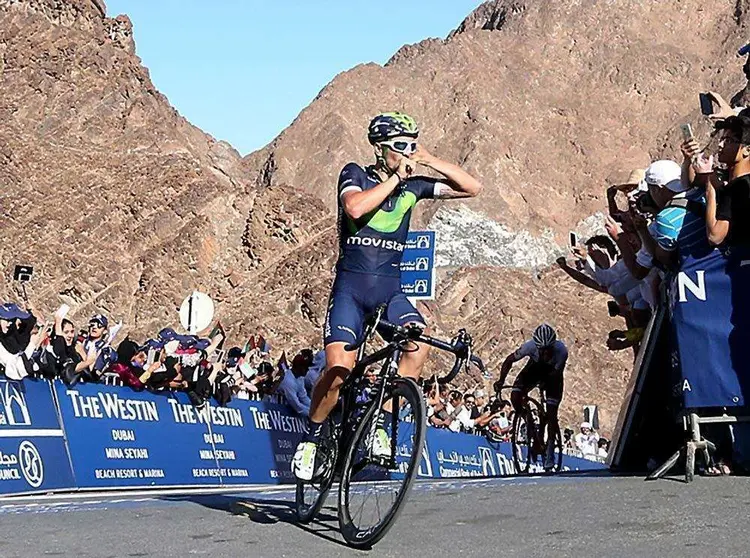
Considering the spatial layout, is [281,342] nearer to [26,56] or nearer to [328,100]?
[26,56]

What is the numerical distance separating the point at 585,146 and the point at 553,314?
6442cm

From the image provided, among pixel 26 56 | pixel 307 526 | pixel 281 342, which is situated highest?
pixel 26 56

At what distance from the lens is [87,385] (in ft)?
45.0

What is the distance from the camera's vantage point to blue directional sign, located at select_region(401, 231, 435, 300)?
18797 mm

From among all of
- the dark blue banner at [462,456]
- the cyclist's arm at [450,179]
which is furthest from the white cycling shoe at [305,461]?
the dark blue banner at [462,456]

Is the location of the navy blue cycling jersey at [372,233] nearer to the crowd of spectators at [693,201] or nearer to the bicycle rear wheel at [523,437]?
the crowd of spectators at [693,201]

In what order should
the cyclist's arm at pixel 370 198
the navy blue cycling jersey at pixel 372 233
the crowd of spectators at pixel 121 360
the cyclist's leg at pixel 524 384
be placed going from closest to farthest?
the cyclist's arm at pixel 370 198
the navy blue cycling jersey at pixel 372 233
the crowd of spectators at pixel 121 360
the cyclist's leg at pixel 524 384

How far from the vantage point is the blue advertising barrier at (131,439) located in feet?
41.2

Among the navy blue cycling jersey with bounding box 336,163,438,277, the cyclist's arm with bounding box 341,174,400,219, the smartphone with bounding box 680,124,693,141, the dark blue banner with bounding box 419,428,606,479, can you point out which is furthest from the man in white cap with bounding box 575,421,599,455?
the cyclist's arm with bounding box 341,174,400,219

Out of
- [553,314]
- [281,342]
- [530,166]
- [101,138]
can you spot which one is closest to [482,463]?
[281,342]

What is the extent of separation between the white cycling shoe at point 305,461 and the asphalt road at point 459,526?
272 millimetres

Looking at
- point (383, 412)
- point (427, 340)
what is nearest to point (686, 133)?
point (427, 340)

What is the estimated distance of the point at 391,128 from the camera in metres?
7.11

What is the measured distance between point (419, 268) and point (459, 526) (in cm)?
1221
